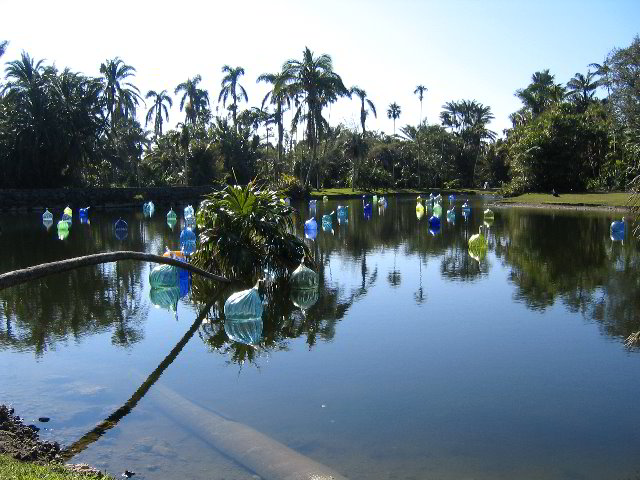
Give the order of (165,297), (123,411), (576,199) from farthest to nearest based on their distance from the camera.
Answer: (576,199) → (165,297) → (123,411)

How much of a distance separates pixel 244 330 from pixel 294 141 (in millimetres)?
76112

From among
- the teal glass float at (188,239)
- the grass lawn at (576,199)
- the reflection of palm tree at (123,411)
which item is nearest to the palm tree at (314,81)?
the grass lawn at (576,199)

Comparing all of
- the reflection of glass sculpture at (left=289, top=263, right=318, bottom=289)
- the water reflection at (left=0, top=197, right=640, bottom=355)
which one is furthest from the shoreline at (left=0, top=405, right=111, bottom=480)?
the reflection of glass sculpture at (left=289, top=263, right=318, bottom=289)

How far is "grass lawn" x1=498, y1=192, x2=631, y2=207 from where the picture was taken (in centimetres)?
4472

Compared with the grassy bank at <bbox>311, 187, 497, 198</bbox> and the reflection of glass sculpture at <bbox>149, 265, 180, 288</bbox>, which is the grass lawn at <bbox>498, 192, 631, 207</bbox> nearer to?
the grassy bank at <bbox>311, 187, 497, 198</bbox>

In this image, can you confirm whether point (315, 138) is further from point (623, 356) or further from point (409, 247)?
point (623, 356)

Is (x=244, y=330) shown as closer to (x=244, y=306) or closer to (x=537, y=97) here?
(x=244, y=306)

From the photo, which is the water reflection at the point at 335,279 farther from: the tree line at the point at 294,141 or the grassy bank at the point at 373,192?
the grassy bank at the point at 373,192

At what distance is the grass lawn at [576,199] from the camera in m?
44.7

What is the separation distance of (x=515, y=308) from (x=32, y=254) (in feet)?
53.6

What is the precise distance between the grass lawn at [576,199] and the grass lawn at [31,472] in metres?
42.2

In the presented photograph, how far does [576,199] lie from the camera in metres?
49.5

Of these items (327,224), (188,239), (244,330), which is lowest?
(244,330)

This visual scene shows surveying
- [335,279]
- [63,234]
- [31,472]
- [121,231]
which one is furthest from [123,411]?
[63,234]
